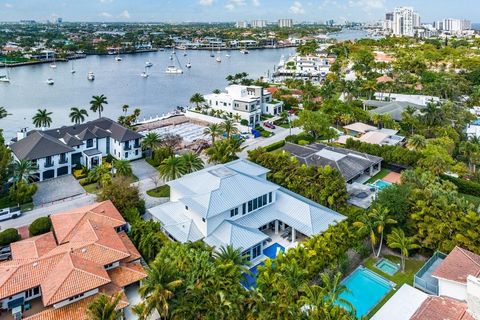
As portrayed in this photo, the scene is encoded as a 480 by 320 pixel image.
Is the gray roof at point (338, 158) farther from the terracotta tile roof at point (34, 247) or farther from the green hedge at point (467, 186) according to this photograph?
the terracotta tile roof at point (34, 247)

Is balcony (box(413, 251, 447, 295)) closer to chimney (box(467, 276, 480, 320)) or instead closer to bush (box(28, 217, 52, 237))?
chimney (box(467, 276, 480, 320))

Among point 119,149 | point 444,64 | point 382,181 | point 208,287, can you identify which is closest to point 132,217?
point 208,287

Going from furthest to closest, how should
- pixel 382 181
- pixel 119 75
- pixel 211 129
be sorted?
pixel 119 75 < pixel 211 129 < pixel 382 181

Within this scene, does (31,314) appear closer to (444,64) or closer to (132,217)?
(132,217)

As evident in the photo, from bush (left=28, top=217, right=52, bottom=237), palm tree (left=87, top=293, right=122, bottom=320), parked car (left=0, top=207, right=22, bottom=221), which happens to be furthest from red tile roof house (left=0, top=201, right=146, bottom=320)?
parked car (left=0, top=207, right=22, bottom=221)

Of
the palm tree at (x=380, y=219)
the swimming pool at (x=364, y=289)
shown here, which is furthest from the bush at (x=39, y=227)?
the palm tree at (x=380, y=219)

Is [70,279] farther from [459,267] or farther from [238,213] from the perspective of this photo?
[459,267]
